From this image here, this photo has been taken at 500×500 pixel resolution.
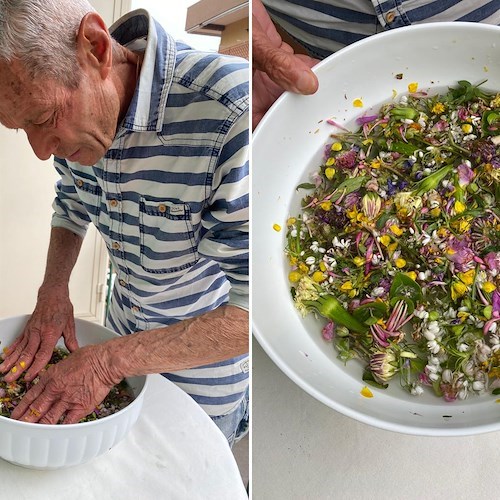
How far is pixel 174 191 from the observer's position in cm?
44

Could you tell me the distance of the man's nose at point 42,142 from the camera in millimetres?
328

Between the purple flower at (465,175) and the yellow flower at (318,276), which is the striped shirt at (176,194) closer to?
the yellow flower at (318,276)

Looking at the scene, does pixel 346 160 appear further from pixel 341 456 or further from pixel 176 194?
pixel 341 456

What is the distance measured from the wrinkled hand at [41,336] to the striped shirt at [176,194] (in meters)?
0.04

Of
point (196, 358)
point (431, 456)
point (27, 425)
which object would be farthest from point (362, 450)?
point (27, 425)

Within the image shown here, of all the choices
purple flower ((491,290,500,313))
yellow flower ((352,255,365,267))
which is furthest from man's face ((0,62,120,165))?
purple flower ((491,290,500,313))

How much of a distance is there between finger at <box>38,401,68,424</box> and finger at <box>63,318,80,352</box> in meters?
0.04

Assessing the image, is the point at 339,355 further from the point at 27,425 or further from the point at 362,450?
the point at 27,425

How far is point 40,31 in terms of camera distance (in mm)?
325

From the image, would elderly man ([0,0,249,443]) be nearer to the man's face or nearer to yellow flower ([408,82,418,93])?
the man's face

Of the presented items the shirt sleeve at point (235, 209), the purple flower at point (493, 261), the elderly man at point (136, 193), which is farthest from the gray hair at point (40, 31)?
the purple flower at point (493, 261)

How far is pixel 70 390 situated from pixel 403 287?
0.84 ft

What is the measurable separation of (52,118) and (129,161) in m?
0.08

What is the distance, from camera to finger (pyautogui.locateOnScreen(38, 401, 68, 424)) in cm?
36
